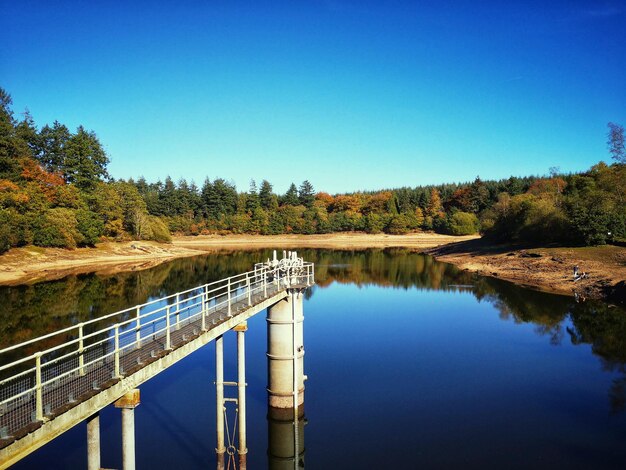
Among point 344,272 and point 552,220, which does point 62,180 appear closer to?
point 344,272

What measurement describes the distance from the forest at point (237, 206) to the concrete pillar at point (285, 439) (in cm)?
5580

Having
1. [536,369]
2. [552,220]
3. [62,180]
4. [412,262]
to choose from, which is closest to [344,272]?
[412,262]

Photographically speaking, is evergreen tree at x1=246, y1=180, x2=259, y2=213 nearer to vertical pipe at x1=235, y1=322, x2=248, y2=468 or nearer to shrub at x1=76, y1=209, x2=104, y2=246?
shrub at x1=76, y1=209, x2=104, y2=246

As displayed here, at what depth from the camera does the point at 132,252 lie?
99.4 metres

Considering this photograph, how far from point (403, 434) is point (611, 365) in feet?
53.9

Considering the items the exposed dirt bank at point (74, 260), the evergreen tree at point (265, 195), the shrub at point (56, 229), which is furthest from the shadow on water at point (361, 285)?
the evergreen tree at point (265, 195)

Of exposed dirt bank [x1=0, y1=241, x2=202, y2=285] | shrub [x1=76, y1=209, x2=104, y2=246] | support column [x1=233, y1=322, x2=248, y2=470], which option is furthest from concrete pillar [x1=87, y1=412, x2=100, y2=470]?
shrub [x1=76, y1=209, x2=104, y2=246]

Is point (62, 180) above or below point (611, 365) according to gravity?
above

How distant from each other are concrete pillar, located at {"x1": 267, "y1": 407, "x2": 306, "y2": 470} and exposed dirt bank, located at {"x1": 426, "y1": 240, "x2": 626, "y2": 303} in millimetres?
37980

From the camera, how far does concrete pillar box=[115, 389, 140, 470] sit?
496 inches

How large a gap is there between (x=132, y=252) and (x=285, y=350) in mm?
84735

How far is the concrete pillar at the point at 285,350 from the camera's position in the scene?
874 inches

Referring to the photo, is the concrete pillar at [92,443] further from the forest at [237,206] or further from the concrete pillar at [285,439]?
the forest at [237,206]

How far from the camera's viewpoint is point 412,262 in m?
89.9
